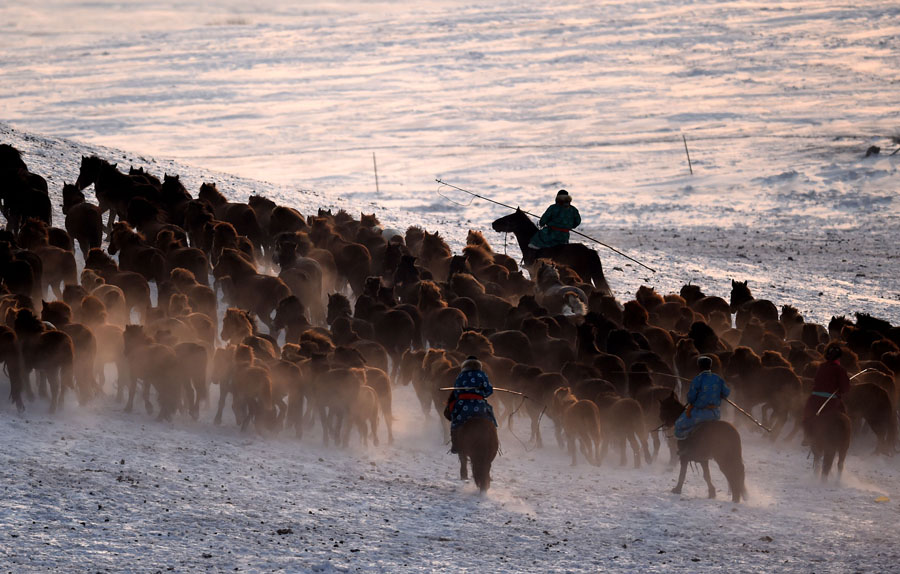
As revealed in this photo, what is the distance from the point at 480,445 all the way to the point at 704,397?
253cm

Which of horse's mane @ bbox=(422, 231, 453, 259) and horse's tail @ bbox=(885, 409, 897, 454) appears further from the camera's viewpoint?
horse's mane @ bbox=(422, 231, 453, 259)

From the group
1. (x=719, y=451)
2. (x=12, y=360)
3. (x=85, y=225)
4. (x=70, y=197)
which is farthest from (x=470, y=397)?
(x=70, y=197)

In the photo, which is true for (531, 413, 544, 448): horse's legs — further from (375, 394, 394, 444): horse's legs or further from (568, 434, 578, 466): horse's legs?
(375, 394, 394, 444): horse's legs

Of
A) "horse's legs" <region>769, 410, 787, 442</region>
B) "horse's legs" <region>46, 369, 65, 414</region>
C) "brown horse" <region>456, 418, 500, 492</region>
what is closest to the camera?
"brown horse" <region>456, 418, 500, 492</region>

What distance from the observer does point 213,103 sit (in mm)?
65562

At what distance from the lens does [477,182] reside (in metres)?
41.1

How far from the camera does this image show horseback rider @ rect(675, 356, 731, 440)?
1123 cm

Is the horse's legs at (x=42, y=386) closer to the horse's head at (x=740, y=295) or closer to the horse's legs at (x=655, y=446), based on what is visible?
the horse's legs at (x=655, y=446)

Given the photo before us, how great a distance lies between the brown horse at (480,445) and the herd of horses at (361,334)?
26mm

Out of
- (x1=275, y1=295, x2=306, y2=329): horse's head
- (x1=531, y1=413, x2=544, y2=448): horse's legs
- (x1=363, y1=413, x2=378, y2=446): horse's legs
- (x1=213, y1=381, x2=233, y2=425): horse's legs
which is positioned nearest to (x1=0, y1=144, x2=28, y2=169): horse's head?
(x1=275, y1=295, x2=306, y2=329): horse's head

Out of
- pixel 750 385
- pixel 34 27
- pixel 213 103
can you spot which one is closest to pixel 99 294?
pixel 750 385

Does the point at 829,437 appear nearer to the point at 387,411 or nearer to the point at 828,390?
the point at 828,390

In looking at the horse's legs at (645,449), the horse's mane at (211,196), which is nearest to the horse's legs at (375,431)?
the horse's legs at (645,449)

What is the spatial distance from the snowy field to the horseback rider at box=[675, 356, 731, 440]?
87cm
